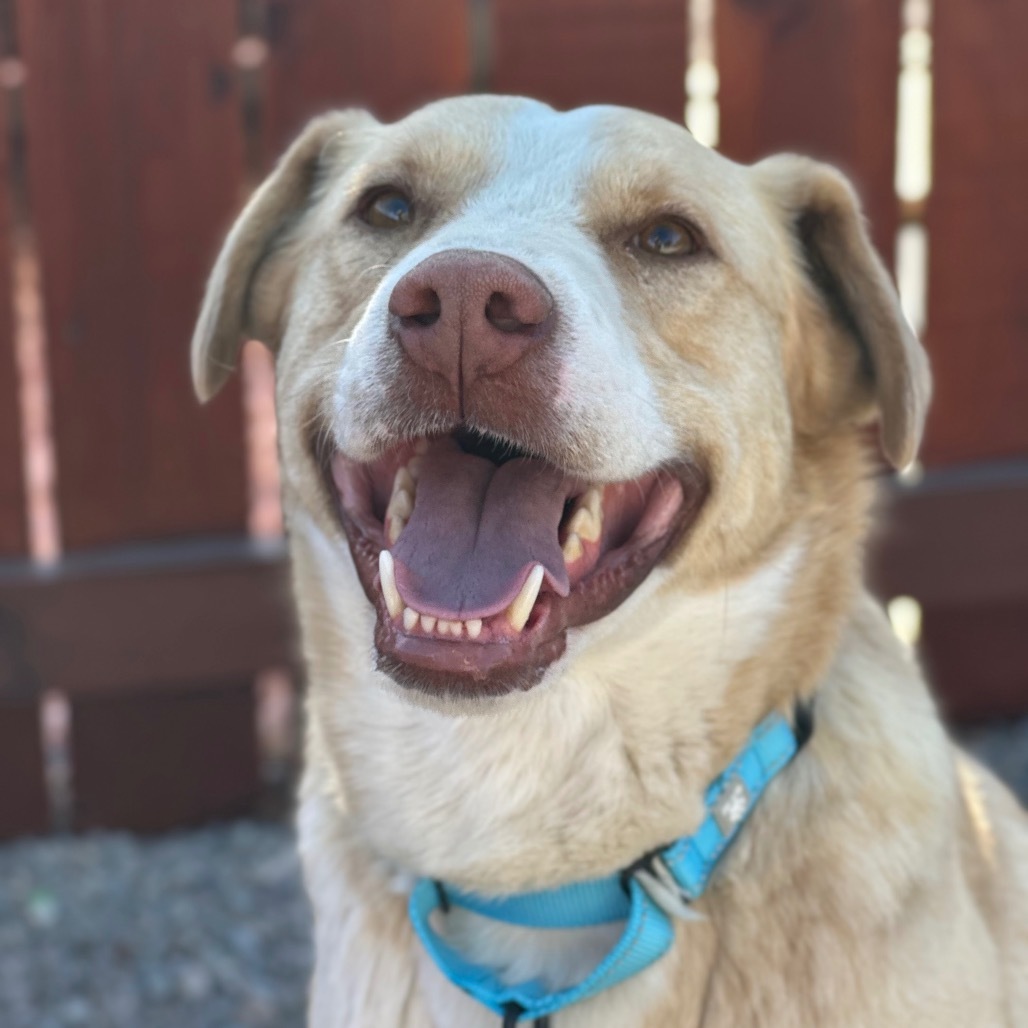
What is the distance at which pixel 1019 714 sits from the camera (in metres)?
4.33

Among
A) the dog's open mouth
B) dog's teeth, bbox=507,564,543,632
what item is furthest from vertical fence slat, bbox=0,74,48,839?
dog's teeth, bbox=507,564,543,632

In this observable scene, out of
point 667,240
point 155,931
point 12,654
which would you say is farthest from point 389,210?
point 155,931

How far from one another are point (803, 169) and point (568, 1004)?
135cm

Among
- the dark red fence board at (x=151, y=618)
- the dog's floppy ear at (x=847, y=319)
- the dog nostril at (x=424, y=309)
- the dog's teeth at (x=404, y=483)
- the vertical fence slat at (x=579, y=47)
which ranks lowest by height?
the dark red fence board at (x=151, y=618)

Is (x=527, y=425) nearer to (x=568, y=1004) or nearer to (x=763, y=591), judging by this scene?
(x=763, y=591)

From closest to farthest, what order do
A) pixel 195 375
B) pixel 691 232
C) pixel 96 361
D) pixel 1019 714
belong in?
pixel 691 232, pixel 195 375, pixel 96 361, pixel 1019 714

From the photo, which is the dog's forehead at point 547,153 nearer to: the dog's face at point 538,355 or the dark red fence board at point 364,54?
the dog's face at point 538,355

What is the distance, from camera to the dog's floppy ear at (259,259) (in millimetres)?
2441

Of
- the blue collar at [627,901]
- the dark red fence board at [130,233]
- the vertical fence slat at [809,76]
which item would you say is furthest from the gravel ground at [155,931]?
the vertical fence slat at [809,76]

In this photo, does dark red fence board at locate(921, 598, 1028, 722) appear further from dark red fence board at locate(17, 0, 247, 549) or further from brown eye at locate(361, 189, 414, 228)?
brown eye at locate(361, 189, 414, 228)

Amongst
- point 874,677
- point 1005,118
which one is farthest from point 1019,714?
point 874,677

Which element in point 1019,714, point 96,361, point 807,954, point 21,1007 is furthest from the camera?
point 1019,714

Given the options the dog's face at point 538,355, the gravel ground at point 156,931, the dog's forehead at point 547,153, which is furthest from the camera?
the gravel ground at point 156,931

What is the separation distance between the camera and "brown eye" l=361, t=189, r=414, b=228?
91.8 inches
